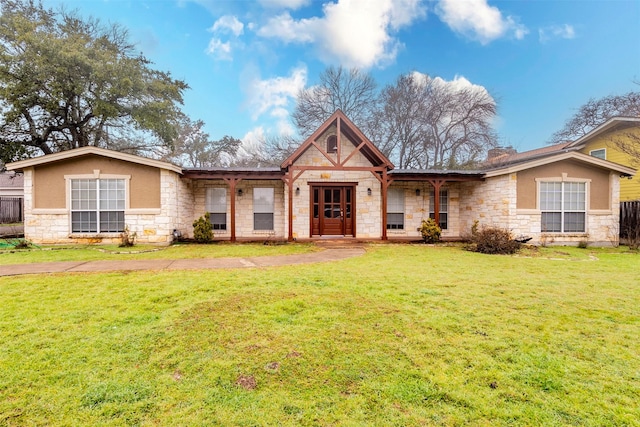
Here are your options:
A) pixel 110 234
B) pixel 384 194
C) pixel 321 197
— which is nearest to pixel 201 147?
pixel 110 234

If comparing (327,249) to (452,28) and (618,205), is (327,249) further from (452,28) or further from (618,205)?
(452,28)

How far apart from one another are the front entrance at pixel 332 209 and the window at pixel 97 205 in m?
7.30

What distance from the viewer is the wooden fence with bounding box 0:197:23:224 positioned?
21.6 meters

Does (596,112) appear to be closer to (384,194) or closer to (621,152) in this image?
(621,152)

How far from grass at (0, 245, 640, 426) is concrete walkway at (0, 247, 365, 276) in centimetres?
127

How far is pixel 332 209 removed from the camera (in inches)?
514

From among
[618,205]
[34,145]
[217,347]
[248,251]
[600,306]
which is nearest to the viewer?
[217,347]

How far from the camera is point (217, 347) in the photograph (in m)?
2.99

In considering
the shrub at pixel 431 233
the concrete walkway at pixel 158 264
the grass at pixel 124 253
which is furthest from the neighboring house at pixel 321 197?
the concrete walkway at pixel 158 264

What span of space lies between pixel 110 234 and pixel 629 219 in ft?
67.3

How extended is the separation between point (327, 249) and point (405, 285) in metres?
5.10

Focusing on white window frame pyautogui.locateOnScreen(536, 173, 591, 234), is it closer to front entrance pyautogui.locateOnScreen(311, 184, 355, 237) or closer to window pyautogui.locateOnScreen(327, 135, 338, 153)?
front entrance pyautogui.locateOnScreen(311, 184, 355, 237)

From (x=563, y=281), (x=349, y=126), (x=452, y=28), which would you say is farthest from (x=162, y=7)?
(x=563, y=281)

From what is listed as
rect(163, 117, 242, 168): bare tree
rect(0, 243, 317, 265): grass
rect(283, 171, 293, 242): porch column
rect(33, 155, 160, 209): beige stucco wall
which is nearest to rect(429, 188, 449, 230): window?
rect(283, 171, 293, 242): porch column
